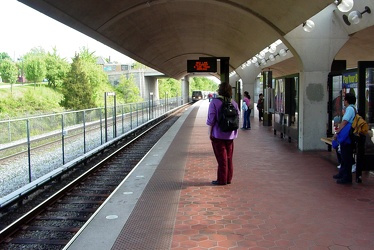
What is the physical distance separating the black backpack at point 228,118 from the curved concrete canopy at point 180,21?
8.26 ft

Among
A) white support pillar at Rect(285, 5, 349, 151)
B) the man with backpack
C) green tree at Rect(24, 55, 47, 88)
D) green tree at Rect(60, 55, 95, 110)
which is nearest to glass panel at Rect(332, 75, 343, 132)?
white support pillar at Rect(285, 5, 349, 151)

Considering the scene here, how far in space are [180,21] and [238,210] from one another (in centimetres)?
1159

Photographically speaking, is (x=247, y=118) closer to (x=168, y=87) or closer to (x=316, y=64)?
(x=316, y=64)

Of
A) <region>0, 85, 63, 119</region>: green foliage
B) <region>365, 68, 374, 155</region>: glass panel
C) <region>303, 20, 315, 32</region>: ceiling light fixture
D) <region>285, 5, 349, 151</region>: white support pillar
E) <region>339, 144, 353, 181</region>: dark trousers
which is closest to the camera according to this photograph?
<region>339, 144, 353, 181</region>: dark trousers

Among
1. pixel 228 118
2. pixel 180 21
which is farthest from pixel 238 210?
pixel 180 21

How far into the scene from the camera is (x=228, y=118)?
21.3 feet

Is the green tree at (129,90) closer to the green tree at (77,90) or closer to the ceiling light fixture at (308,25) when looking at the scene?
the green tree at (77,90)

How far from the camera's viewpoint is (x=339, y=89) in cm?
1030

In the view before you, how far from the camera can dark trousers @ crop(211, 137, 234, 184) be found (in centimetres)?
665

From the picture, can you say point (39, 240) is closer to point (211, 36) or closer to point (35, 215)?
point (35, 215)

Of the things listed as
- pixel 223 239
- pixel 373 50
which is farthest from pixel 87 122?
pixel 373 50

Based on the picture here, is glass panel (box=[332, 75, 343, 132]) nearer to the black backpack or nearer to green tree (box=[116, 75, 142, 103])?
the black backpack

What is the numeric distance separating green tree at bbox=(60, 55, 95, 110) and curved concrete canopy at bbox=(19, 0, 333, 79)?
24076 mm

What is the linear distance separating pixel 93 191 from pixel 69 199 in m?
0.76
